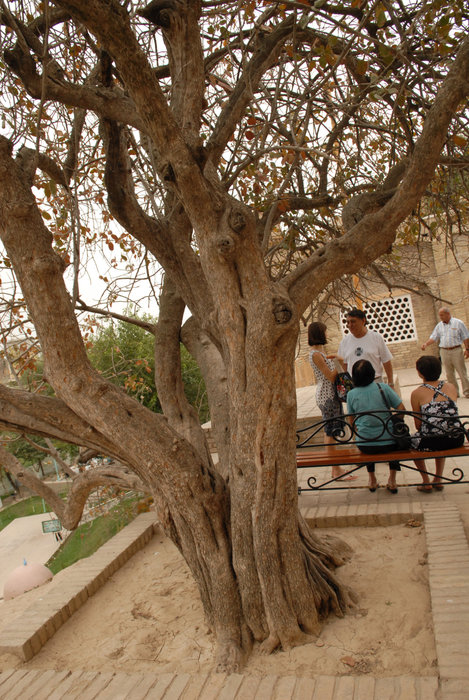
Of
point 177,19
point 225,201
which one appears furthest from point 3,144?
point 177,19

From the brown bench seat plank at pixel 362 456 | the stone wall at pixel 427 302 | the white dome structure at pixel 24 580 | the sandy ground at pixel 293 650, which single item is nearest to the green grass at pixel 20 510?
the white dome structure at pixel 24 580

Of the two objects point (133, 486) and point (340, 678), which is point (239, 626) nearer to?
point (340, 678)

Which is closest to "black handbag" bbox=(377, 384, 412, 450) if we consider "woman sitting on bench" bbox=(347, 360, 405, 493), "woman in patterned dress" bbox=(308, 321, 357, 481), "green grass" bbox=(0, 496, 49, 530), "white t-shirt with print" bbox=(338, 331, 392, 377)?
"woman sitting on bench" bbox=(347, 360, 405, 493)

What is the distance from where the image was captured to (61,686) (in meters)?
2.91

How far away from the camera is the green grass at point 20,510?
25359 millimetres

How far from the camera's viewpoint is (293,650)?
3.03 meters

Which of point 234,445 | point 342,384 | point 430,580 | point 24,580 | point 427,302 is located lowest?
point 24,580

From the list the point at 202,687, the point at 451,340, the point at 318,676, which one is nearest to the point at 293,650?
the point at 318,676

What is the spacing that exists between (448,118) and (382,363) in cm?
321

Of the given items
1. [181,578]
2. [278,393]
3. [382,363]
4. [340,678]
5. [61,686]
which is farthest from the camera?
[382,363]

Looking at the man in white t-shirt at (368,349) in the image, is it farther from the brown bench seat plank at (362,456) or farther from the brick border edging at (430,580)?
the brick border edging at (430,580)

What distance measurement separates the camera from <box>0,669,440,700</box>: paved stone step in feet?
7.95

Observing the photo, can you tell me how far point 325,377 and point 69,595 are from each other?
129 inches

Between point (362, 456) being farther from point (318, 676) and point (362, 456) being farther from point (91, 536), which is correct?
point (91, 536)
